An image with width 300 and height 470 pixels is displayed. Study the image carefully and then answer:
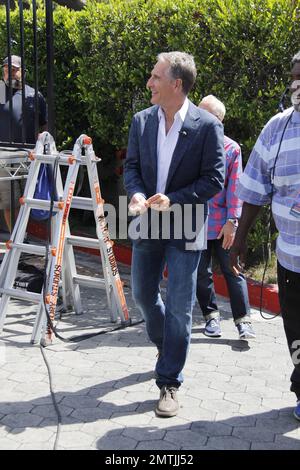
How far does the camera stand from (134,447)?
11.9ft

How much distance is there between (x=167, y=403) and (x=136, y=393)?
0.35m

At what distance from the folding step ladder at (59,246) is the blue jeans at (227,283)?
0.65 m

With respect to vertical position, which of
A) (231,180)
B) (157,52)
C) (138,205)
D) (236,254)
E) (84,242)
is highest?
(157,52)

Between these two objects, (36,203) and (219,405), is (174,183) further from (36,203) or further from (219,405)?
(36,203)

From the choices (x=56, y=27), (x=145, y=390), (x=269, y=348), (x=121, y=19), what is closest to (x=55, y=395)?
(x=145, y=390)

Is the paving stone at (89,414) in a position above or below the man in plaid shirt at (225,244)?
below

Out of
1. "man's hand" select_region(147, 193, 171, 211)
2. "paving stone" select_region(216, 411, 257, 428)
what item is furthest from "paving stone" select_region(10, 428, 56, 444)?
"man's hand" select_region(147, 193, 171, 211)

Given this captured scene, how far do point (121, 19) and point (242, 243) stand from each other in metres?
3.99

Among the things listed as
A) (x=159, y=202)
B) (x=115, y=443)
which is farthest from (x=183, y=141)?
(x=115, y=443)

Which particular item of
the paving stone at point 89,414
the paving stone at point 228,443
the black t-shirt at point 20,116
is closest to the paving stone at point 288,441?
the paving stone at point 228,443

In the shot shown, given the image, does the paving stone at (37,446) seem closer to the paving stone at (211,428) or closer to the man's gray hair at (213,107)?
the paving stone at (211,428)

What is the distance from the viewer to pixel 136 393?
4312 mm

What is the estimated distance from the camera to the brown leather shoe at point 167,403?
397 cm
